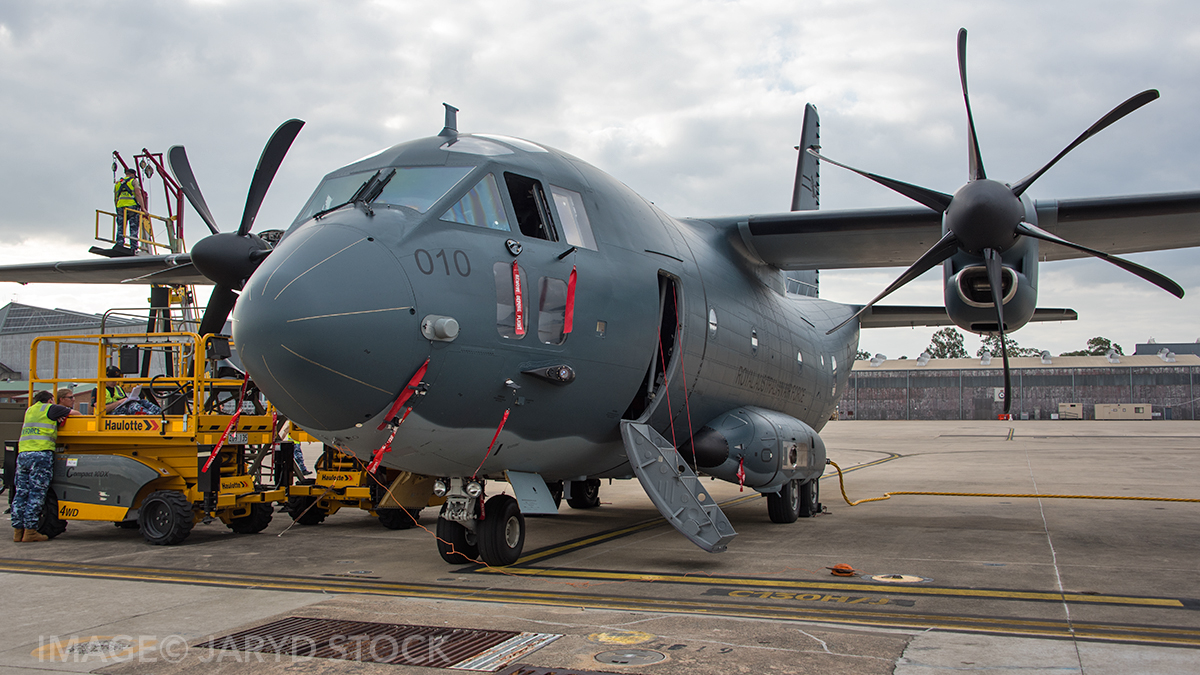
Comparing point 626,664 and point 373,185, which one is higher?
point 373,185

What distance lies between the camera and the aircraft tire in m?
7.95

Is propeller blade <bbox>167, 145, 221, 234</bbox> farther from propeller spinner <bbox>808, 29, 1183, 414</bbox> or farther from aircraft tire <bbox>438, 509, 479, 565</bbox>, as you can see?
propeller spinner <bbox>808, 29, 1183, 414</bbox>

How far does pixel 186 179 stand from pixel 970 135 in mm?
10504

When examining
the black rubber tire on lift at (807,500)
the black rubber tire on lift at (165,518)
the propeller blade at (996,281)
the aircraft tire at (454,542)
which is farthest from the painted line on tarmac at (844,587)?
the black rubber tire on lift at (807,500)

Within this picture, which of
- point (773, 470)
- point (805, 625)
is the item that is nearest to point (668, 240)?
point (773, 470)

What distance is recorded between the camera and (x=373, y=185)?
7070mm

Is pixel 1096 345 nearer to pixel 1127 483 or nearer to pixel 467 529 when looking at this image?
pixel 1127 483

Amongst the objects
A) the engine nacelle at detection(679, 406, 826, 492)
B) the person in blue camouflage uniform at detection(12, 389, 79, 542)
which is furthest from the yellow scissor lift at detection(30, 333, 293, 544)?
the engine nacelle at detection(679, 406, 826, 492)

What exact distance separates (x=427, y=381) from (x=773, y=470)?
205 inches

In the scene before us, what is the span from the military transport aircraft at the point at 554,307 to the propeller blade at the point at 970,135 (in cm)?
3

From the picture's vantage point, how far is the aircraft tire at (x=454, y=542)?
7.95 meters

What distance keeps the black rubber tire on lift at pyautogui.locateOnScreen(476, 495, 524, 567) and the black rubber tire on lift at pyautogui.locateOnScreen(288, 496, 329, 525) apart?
483cm

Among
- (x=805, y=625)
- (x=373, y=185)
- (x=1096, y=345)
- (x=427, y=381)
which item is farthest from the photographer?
(x=1096, y=345)

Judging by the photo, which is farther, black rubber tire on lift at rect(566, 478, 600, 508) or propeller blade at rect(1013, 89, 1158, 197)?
black rubber tire on lift at rect(566, 478, 600, 508)
